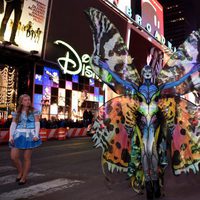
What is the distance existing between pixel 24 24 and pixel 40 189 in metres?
17.3

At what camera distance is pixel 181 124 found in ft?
19.1

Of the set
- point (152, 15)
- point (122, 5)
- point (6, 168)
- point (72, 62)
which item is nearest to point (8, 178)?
point (6, 168)

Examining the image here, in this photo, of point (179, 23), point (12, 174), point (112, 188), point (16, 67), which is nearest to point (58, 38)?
point (16, 67)

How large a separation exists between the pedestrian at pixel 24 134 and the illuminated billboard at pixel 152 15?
42688mm

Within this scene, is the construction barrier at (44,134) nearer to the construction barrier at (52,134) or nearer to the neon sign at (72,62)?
the construction barrier at (52,134)

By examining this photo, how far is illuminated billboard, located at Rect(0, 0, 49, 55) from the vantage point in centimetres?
2116

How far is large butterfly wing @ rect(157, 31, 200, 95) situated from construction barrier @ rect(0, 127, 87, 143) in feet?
43.7

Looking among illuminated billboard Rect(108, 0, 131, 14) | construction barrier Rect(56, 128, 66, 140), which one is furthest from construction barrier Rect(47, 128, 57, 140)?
illuminated billboard Rect(108, 0, 131, 14)

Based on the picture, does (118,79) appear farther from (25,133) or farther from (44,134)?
(44,134)

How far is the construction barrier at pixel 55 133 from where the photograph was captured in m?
17.9

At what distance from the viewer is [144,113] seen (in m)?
5.50

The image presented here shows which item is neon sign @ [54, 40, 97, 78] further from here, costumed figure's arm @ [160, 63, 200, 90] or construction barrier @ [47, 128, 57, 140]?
costumed figure's arm @ [160, 63, 200, 90]

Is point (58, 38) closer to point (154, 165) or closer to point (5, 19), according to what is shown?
point (5, 19)

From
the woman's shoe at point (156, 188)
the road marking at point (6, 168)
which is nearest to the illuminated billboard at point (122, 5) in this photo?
the road marking at point (6, 168)
